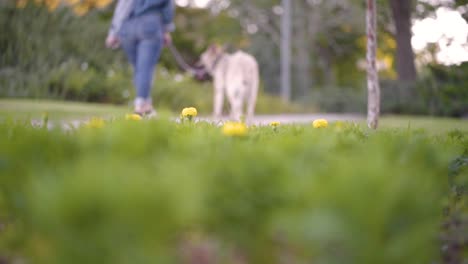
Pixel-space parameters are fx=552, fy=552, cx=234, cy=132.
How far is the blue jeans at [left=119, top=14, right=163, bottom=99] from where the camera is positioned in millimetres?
7438

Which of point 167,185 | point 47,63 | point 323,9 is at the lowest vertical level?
point 167,185

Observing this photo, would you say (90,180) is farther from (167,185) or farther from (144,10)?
(144,10)

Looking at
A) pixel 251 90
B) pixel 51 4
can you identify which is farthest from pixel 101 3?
pixel 251 90

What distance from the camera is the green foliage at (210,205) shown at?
3.41 ft

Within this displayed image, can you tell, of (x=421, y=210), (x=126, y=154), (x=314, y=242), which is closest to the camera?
(x=314, y=242)

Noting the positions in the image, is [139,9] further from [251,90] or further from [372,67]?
[372,67]

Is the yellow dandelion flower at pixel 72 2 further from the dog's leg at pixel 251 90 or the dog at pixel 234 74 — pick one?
the dog's leg at pixel 251 90

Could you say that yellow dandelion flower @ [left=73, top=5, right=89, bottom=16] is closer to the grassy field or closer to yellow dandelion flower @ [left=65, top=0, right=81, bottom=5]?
yellow dandelion flower @ [left=65, top=0, right=81, bottom=5]

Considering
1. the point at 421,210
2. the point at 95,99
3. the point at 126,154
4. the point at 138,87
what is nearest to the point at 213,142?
the point at 126,154

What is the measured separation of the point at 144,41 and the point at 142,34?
0.10m

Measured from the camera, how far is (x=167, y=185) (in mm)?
1107

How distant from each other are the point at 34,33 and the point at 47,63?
1254 millimetres

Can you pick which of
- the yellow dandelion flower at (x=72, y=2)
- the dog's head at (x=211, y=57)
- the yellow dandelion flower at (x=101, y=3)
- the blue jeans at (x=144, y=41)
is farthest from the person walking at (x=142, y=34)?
the yellow dandelion flower at (x=101, y=3)

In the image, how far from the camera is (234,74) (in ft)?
27.3
